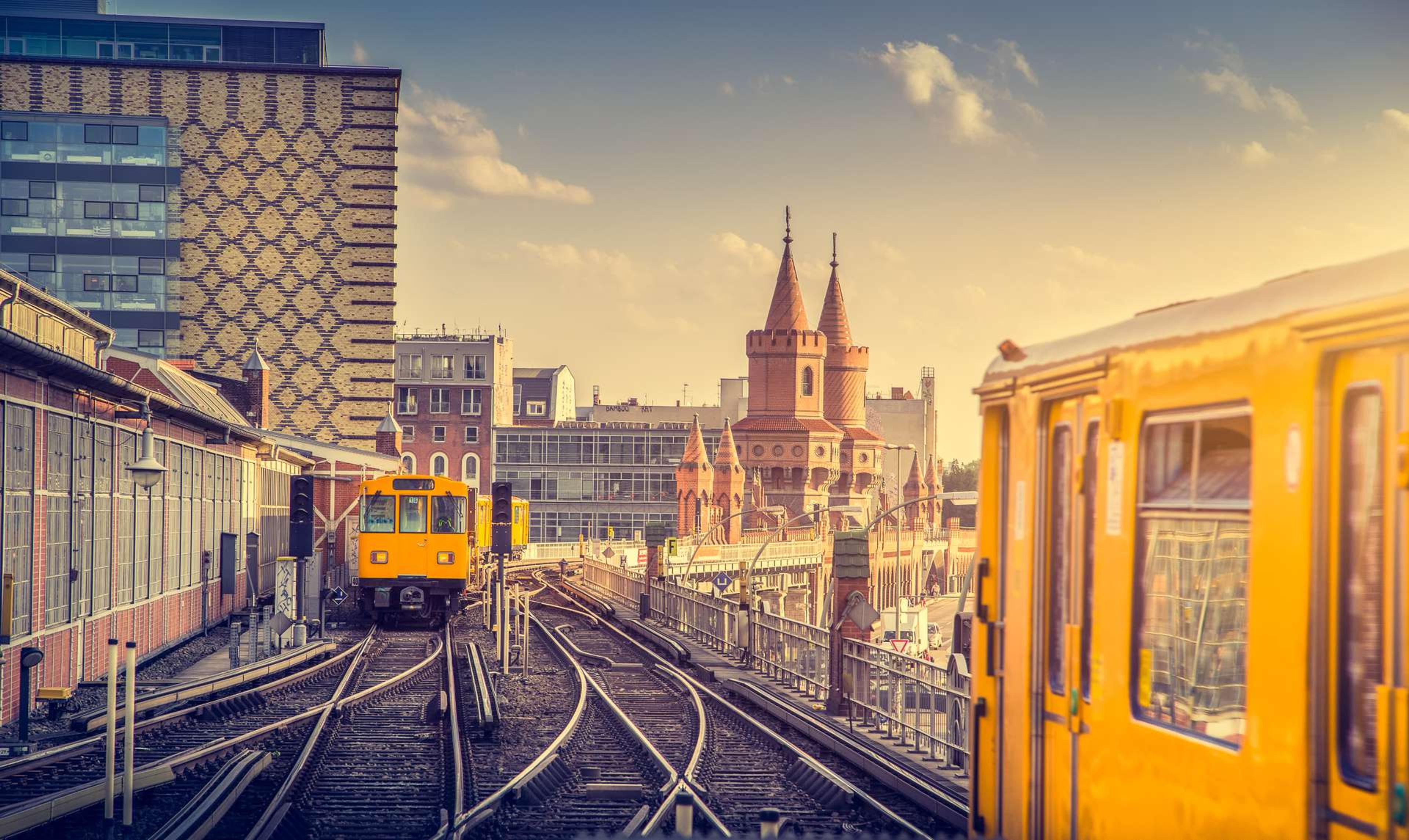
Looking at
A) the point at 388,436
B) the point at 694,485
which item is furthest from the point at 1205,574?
the point at 694,485

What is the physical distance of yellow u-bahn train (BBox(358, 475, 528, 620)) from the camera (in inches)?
1308

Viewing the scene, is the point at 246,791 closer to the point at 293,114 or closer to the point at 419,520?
the point at 419,520

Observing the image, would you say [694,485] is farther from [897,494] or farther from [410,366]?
[897,494]

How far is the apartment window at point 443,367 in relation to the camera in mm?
116562

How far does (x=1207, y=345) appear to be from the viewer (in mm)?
6379

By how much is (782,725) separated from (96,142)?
167ft

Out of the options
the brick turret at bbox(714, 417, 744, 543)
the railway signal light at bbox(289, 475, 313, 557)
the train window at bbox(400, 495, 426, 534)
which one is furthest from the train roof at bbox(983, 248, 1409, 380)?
the brick turret at bbox(714, 417, 744, 543)

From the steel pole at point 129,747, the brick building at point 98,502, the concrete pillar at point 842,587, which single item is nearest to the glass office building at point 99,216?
the brick building at point 98,502

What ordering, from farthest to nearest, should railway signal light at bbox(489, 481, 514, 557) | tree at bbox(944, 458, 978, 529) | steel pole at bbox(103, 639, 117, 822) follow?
tree at bbox(944, 458, 978, 529)
railway signal light at bbox(489, 481, 514, 557)
steel pole at bbox(103, 639, 117, 822)

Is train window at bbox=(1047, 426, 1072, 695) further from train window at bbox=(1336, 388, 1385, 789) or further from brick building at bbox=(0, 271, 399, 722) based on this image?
brick building at bbox=(0, 271, 399, 722)

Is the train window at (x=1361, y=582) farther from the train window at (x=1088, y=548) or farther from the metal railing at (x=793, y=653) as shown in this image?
the metal railing at (x=793, y=653)

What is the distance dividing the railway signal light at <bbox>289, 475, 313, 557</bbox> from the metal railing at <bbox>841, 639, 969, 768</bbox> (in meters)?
11.0

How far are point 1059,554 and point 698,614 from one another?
24.4 m

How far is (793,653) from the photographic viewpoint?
2342 centimetres
